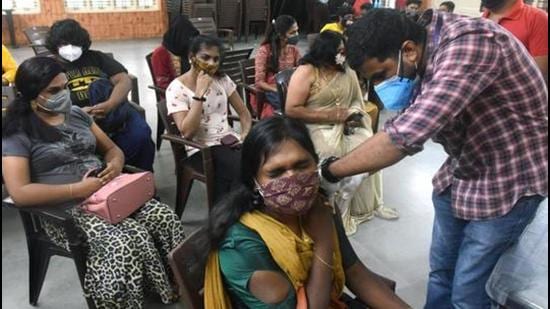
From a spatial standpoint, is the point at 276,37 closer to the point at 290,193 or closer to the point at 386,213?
the point at 386,213

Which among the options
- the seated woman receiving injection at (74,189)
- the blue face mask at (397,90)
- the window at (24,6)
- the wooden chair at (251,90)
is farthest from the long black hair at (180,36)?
the window at (24,6)

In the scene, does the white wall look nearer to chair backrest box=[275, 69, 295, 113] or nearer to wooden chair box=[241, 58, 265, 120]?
wooden chair box=[241, 58, 265, 120]

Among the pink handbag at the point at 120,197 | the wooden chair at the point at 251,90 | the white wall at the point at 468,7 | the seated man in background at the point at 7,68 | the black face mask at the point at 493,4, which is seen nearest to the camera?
the pink handbag at the point at 120,197

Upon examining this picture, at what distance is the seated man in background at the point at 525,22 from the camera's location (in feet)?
8.59

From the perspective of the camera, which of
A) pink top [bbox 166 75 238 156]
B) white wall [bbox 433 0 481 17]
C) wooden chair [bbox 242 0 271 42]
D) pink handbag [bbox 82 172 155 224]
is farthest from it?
wooden chair [bbox 242 0 271 42]

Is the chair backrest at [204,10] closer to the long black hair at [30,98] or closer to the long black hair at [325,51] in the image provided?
the long black hair at [325,51]

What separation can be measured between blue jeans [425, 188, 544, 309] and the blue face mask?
354mm

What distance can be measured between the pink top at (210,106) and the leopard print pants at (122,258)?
674mm

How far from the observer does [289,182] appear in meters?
1.25

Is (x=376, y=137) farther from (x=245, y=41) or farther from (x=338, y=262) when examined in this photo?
(x=245, y=41)

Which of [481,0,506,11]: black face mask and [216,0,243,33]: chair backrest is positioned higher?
[481,0,506,11]: black face mask

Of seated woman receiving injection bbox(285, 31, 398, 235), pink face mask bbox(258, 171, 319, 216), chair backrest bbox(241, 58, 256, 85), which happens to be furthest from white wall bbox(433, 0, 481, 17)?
pink face mask bbox(258, 171, 319, 216)

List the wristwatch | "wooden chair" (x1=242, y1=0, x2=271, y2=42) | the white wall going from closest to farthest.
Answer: the wristwatch < the white wall < "wooden chair" (x1=242, y1=0, x2=271, y2=42)

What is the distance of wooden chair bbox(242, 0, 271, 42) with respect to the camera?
9195 mm
